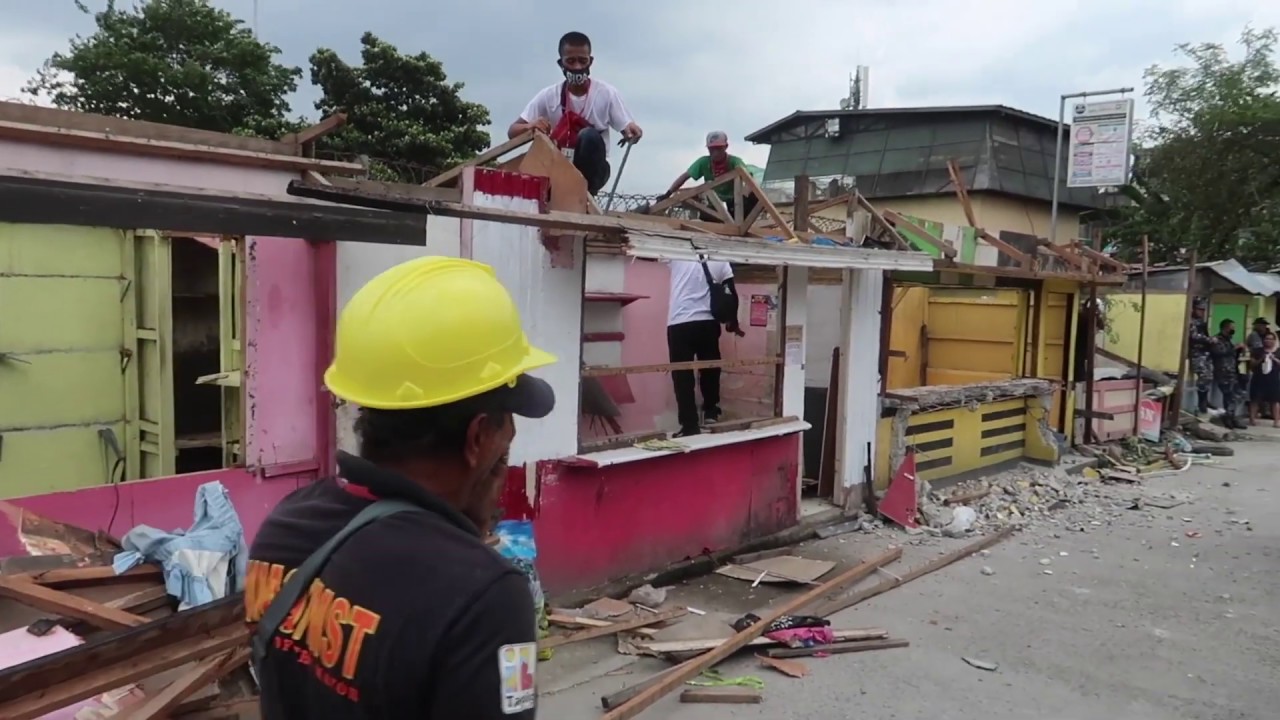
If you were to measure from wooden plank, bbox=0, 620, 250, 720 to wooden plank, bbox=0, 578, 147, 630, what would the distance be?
19 centimetres

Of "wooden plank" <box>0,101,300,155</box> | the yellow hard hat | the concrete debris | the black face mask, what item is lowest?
the concrete debris

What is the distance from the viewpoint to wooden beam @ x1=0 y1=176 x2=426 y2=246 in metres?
3.27

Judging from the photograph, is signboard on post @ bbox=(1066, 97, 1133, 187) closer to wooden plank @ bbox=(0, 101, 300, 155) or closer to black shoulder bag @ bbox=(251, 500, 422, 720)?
wooden plank @ bbox=(0, 101, 300, 155)

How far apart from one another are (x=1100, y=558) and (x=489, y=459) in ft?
24.9

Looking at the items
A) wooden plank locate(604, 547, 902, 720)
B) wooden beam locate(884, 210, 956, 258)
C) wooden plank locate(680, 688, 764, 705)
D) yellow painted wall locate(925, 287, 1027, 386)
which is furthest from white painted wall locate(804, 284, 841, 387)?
wooden plank locate(680, 688, 764, 705)

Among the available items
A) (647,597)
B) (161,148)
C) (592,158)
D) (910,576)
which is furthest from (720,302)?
(161,148)

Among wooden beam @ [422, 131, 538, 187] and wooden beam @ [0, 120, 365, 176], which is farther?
wooden beam @ [422, 131, 538, 187]

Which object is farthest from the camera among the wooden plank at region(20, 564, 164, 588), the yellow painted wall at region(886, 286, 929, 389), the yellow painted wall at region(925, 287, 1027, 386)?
the yellow painted wall at region(925, 287, 1027, 386)

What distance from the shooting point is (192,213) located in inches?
144

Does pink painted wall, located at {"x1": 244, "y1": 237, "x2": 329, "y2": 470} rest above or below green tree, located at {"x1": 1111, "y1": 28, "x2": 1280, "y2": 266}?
below

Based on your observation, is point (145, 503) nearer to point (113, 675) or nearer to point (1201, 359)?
point (113, 675)

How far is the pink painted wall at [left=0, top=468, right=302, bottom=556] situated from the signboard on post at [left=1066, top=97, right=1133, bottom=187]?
43.9ft

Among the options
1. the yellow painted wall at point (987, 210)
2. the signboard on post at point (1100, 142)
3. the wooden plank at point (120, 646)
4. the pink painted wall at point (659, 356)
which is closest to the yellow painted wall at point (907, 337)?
the pink painted wall at point (659, 356)

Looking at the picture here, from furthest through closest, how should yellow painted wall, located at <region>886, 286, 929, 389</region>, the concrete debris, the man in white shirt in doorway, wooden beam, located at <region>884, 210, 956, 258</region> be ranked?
yellow painted wall, located at <region>886, 286, 929, 389</region>, wooden beam, located at <region>884, 210, 956, 258</region>, the man in white shirt in doorway, the concrete debris
